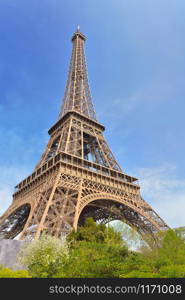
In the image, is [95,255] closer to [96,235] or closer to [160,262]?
[160,262]

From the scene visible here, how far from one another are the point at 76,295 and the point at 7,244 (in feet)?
42.0

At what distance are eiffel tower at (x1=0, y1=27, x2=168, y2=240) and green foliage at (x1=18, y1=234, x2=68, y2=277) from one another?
14.0 feet

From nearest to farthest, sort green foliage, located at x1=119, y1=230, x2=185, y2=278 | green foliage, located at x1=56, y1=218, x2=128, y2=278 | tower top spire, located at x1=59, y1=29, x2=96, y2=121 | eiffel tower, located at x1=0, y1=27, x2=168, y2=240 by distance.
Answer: green foliage, located at x1=119, y1=230, x2=185, y2=278, green foliage, located at x1=56, y1=218, x2=128, y2=278, eiffel tower, located at x1=0, y1=27, x2=168, y2=240, tower top spire, located at x1=59, y1=29, x2=96, y2=121

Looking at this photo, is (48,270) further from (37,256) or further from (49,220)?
(49,220)

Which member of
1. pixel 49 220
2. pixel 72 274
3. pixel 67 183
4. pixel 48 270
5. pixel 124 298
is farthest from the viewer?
pixel 67 183

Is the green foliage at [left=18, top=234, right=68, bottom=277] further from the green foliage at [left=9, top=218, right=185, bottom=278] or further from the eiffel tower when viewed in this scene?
the eiffel tower

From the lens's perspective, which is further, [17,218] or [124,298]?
[17,218]

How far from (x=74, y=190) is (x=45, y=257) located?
12402 mm

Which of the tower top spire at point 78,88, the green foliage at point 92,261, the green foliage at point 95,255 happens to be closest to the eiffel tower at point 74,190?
the tower top spire at point 78,88

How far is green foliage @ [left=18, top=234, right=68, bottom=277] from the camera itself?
54.6 feet

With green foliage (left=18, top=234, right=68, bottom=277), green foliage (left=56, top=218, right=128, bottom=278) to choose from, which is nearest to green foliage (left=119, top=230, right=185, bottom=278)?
green foliage (left=56, top=218, right=128, bottom=278)

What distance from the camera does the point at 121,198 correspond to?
110 feet

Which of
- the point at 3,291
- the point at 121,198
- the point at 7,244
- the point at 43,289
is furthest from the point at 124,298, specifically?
the point at 121,198

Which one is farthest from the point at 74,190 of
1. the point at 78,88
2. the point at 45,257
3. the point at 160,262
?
the point at 78,88
